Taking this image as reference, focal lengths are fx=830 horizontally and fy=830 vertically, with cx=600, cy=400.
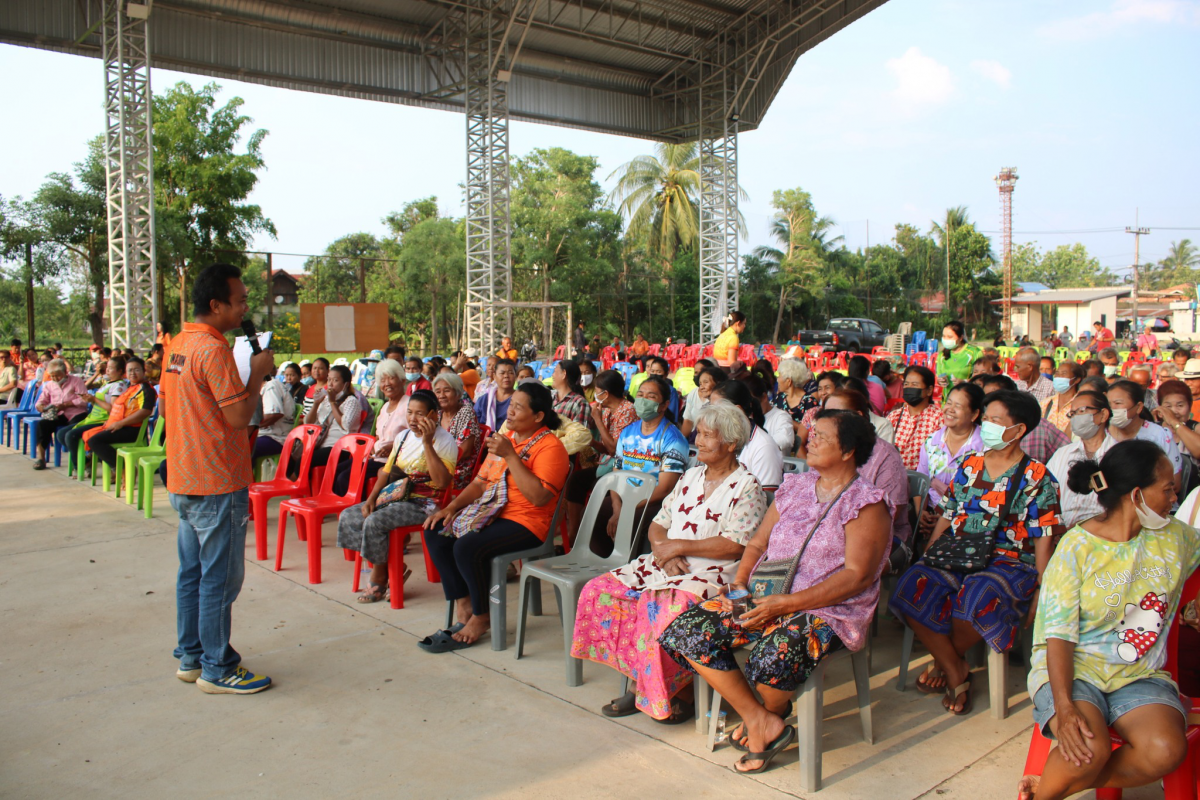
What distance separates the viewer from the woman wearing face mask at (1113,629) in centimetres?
215

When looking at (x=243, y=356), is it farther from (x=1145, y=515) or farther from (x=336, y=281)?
(x=336, y=281)

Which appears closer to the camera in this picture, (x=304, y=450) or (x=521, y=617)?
(x=521, y=617)

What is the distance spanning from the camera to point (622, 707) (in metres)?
3.15

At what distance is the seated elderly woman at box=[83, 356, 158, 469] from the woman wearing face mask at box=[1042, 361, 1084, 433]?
7134 mm

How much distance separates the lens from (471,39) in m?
17.1

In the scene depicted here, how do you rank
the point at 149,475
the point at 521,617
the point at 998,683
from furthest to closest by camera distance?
the point at 149,475, the point at 521,617, the point at 998,683

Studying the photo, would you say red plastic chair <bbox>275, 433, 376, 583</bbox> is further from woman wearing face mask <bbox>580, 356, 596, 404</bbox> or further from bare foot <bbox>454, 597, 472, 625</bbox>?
woman wearing face mask <bbox>580, 356, 596, 404</bbox>

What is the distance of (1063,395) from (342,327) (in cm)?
1540


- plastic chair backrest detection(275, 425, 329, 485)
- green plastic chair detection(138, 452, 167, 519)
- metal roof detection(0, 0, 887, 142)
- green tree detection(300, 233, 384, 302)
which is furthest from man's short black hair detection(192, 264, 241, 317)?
green tree detection(300, 233, 384, 302)

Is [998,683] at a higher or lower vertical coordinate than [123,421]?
lower

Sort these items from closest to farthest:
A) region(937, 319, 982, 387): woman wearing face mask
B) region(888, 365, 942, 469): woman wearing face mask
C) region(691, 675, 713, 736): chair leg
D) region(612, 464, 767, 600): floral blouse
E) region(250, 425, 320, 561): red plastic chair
A: region(691, 675, 713, 736): chair leg, region(612, 464, 767, 600): floral blouse, region(888, 365, 942, 469): woman wearing face mask, region(250, 425, 320, 561): red plastic chair, region(937, 319, 982, 387): woman wearing face mask

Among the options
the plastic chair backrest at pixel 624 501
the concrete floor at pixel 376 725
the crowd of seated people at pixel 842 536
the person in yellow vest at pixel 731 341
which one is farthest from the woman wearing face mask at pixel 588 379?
the plastic chair backrest at pixel 624 501

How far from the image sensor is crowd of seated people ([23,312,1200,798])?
2.24 metres

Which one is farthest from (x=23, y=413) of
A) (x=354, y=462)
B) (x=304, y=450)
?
(x=354, y=462)
